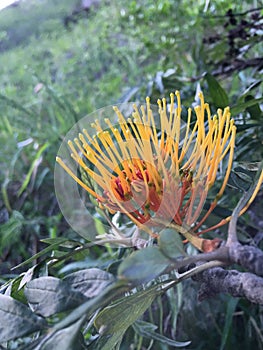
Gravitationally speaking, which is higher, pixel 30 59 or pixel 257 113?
pixel 257 113

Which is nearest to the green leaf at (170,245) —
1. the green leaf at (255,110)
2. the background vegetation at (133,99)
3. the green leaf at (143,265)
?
the green leaf at (143,265)

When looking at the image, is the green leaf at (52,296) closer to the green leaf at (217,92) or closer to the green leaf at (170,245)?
the green leaf at (170,245)

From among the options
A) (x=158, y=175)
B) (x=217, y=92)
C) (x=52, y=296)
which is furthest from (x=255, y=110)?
(x=52, y=296)

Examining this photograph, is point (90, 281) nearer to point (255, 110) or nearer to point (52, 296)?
point (52, 296)

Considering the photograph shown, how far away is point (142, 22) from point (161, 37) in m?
0.08

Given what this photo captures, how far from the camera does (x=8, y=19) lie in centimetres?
319

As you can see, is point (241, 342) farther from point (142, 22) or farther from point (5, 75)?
point (5, 75)

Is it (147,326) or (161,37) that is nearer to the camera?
(147,326)

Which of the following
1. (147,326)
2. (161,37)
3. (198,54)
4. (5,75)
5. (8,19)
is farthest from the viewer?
(8,19)

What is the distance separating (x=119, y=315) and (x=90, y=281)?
0.05m

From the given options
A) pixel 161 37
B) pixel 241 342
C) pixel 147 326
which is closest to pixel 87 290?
pixel 147 326

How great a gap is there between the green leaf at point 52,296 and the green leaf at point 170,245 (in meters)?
0.06

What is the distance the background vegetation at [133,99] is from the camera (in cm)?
72

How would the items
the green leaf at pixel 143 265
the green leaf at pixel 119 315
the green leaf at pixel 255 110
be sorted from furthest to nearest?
the green leaf at pixel 255 110 → the green leaf at pixel 119 315 → the green leaf at pixel 143 265
